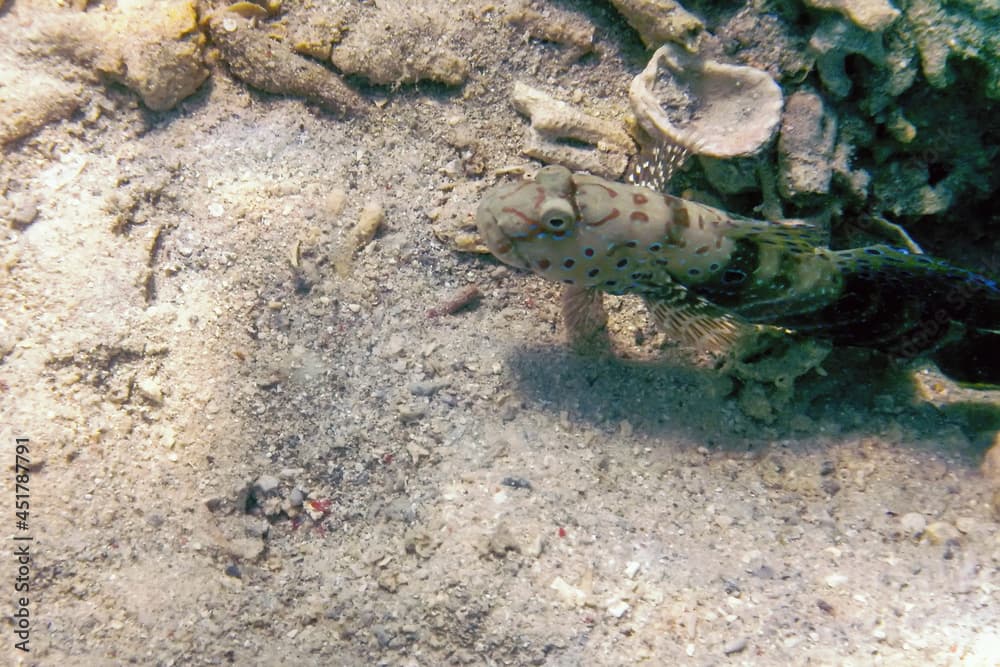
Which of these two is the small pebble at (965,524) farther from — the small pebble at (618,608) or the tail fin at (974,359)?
the small pebble at (618,608)

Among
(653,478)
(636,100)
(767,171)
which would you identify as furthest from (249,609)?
(767,171)

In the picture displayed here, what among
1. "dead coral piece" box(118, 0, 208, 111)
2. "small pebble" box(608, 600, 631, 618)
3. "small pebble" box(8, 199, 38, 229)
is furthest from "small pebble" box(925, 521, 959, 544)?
"small pebble" box(8, 199, 38, 229)

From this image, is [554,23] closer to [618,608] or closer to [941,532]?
[618,608]

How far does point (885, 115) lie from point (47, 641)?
19.1ft

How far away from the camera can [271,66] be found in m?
4.11

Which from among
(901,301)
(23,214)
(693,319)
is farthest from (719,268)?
(23,214)

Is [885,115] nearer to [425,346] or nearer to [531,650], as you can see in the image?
[425,346]

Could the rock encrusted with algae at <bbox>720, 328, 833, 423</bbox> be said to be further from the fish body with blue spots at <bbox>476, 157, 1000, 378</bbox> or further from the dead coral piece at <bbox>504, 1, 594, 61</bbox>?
the dead coral piece at <bbox>504, 1, 594, 61</bbox>

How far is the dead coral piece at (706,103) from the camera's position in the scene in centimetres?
374

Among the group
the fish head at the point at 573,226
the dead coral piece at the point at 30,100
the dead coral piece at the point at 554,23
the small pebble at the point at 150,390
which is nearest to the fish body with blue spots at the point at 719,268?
the fish head at the point at 573,226

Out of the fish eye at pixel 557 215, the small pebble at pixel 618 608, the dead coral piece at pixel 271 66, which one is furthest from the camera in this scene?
the dead coral piece at pixel 271 66

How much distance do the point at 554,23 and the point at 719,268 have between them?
2.19 m

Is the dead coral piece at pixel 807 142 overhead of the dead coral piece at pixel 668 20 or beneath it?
beneath

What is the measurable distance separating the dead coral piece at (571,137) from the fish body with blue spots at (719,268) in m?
0.62
